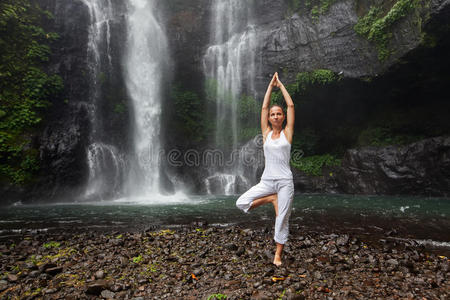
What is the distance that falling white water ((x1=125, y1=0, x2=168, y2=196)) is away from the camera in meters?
16.8

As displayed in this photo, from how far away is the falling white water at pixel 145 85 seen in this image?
16.8m

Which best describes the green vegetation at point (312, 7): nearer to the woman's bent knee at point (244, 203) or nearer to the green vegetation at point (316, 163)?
the green vegetation at point (316, 163)

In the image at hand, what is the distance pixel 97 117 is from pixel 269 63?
11.9 metres

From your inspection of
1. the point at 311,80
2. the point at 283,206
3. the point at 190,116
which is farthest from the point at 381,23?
the point at 283,206

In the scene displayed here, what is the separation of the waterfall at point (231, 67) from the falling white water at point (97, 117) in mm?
6287

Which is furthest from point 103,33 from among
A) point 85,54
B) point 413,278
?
point 413,278

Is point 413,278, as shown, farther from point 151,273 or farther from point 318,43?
point 318,43

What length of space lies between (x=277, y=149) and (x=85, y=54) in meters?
17.4

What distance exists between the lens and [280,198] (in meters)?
3.27

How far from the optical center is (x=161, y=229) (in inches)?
222

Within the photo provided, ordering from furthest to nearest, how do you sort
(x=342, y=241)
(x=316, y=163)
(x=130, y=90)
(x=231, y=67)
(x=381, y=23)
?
(x=231, y=67), (x=130, y=90), (x=316, y=163), (x=381, y=23), (x=342, y=241)

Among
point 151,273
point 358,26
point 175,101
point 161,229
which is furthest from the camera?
point 175,101

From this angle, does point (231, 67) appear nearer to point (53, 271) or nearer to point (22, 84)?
point (22, 84)

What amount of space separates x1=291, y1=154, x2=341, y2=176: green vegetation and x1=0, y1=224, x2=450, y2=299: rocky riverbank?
1176 centimetres
